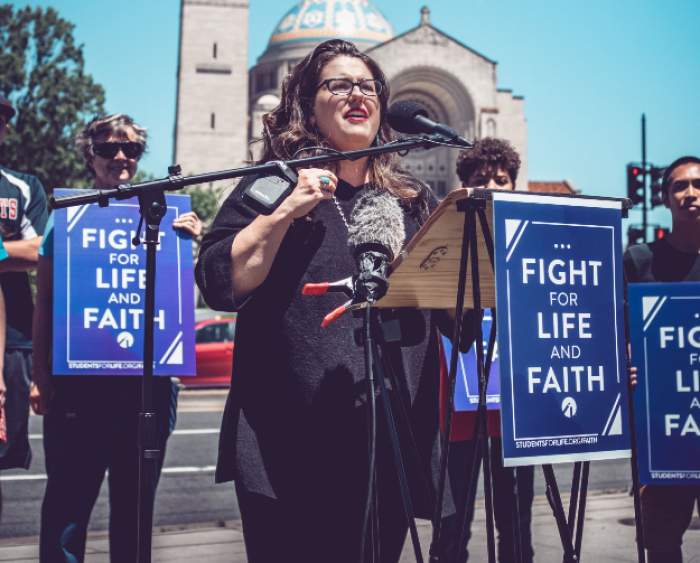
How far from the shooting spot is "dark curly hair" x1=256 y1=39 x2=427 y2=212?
2.52 metres

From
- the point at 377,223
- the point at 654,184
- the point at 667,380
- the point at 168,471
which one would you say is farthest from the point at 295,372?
the point at 654,184

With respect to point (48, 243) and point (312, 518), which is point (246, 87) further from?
point (312, 518)

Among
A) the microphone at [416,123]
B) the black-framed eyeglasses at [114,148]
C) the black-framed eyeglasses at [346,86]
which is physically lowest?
the microphone at [416,123]

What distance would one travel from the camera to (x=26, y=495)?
6.79 metres

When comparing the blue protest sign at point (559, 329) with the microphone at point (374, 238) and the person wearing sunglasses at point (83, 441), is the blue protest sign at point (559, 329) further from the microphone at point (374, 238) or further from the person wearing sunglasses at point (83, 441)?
the person wearing sunglasses at point (83, 441)

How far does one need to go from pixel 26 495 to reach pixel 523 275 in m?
5.99

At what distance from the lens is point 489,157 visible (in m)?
4.08

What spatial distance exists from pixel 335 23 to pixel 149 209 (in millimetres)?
61859

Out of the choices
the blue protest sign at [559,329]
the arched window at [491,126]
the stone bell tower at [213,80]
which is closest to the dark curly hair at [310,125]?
the blue protest sign at [559,329]

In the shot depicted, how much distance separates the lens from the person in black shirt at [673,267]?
3381mm

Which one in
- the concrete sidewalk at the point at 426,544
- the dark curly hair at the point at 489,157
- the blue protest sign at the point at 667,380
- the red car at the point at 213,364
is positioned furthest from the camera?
the red car at the point at 213,364

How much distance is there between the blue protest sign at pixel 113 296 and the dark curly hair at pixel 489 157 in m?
1.46

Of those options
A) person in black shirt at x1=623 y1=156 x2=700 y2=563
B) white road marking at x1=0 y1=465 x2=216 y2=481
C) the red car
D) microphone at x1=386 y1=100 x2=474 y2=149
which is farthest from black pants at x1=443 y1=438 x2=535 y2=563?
the red car

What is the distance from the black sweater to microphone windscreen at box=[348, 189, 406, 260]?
0.07 meters
